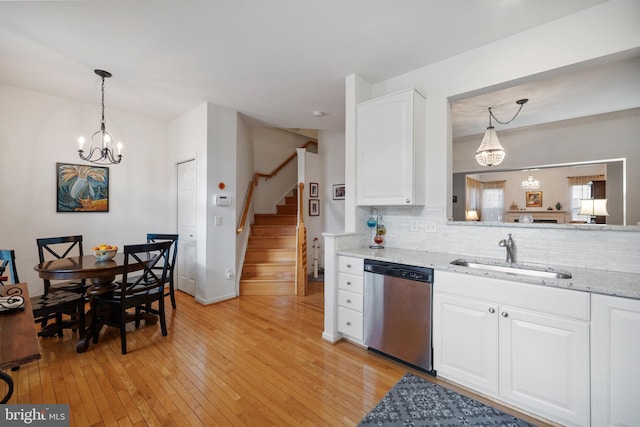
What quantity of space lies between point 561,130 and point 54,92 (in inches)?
278

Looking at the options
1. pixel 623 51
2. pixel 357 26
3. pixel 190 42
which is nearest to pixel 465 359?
pixel 623 51

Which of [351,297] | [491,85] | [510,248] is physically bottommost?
[351,297]

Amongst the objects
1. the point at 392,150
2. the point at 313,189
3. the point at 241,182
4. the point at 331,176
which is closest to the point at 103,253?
the point at 241,182

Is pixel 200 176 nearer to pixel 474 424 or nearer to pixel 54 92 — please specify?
pixel 54 92

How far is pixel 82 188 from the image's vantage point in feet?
12.3

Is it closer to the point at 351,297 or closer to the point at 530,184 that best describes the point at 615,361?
the point at 351,297

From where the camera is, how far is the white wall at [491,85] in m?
1.84

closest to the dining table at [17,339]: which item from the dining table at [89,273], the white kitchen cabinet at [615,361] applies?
the dining table at [89,273]

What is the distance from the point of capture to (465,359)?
1925mm

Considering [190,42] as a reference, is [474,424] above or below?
below

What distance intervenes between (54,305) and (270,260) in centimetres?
276

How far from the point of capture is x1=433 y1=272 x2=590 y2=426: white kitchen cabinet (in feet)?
5.01

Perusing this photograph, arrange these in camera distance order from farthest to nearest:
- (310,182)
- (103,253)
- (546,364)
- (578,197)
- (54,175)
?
Answer: 1. (310,182)
2. (54,175)
3. (578,197)
4. (103,253)
5. (546,364)

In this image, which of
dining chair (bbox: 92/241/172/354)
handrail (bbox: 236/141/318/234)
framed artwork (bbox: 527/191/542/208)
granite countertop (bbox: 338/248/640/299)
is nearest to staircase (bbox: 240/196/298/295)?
handrail (bbox: 236/141/318/234)
